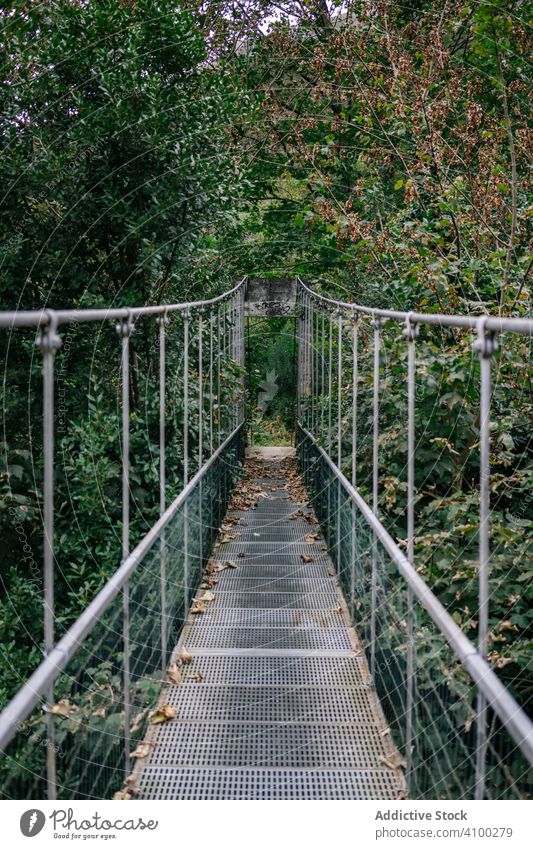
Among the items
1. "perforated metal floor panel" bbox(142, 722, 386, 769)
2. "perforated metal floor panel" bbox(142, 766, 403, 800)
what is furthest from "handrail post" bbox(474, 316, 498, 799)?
"perforated metal floor panel" bbox(142, 722, 386, 769)

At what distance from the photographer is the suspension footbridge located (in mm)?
2082

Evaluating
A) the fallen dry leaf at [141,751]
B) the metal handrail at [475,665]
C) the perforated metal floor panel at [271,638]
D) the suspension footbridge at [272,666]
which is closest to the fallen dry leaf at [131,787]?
the suspension footbridge at [272,666]

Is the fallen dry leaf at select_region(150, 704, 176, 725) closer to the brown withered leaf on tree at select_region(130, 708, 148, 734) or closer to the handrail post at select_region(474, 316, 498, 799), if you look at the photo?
the brown withered leaf on tree at select_region(130, 708, 148, 734)

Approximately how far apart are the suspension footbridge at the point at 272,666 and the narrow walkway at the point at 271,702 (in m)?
→ 0.01

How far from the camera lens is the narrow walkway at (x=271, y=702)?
10.4 ft

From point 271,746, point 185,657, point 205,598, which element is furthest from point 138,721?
point 205,598

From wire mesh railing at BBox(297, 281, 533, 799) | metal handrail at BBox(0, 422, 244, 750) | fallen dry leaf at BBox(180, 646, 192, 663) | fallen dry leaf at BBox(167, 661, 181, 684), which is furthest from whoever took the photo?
fallen dry leaf at BBox(180, 646, 192, 663)

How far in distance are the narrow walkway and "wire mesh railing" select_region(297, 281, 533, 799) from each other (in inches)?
6.7

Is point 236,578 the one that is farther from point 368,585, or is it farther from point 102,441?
point 368,585

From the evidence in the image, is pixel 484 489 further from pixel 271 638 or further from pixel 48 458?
pixel 271 638

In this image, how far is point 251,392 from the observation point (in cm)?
1471

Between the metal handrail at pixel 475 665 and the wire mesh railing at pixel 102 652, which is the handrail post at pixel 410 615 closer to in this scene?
the metal handrail at pixel 475 665

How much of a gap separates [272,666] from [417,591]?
1838 mm

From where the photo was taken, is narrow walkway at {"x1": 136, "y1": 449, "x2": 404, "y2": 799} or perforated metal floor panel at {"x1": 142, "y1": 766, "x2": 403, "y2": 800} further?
narrow walkway at {"x1": 136, "y1": 449, "x2": 404, "y2": 799}
